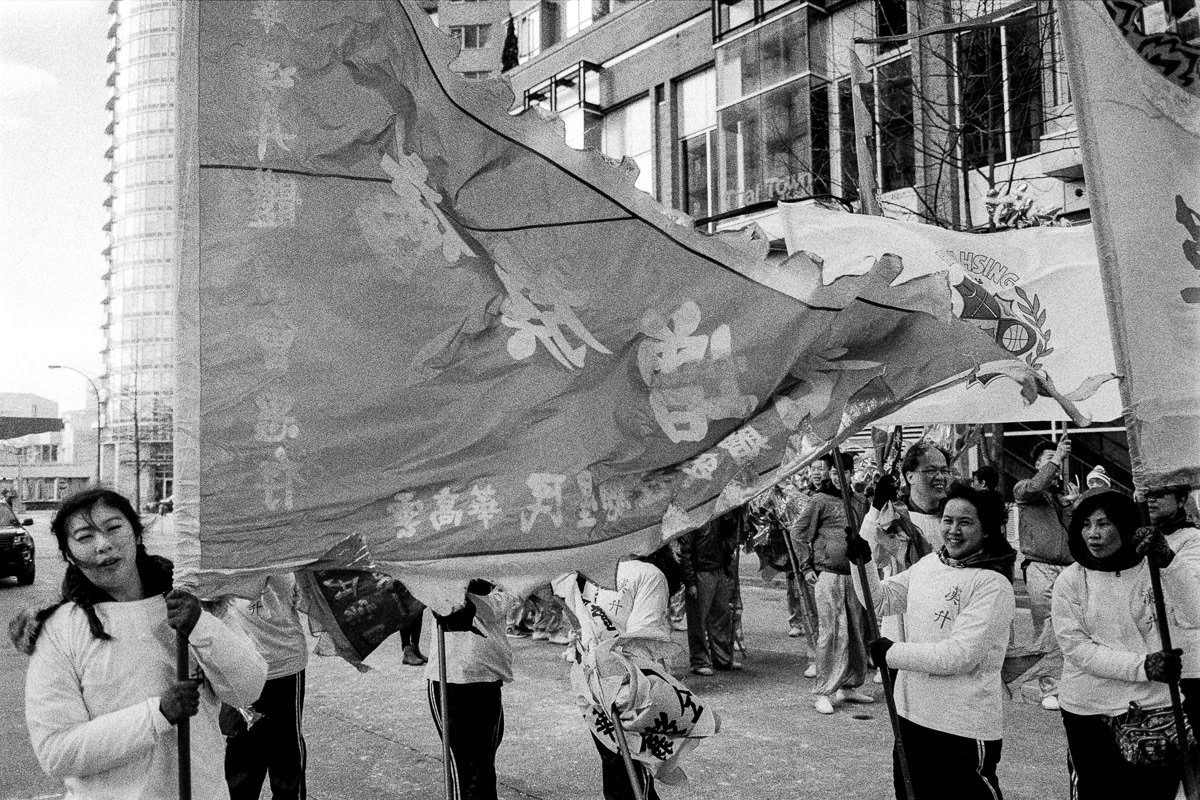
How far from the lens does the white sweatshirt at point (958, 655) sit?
387 centimetres

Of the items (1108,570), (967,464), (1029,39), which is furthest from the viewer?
(967,464)

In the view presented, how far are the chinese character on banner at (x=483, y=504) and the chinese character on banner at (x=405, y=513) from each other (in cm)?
13

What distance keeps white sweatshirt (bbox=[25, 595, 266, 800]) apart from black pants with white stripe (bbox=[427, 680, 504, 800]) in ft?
5.18

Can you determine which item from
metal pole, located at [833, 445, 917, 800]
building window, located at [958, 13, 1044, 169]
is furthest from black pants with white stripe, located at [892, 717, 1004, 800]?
building window, located at [958, 13, 1044, 169]

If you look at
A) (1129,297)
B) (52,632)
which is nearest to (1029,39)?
(1129,297)

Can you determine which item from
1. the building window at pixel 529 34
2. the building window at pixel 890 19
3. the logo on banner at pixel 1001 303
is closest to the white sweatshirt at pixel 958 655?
the logo on banner at pixel 1001 303

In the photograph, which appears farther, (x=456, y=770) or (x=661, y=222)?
(x=456, y=770)

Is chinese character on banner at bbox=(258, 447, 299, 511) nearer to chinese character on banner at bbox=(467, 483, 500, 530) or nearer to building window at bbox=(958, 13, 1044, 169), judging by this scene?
chinese character on banner at bbox=(467, 483, 500, 530)

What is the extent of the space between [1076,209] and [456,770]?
13.0 m

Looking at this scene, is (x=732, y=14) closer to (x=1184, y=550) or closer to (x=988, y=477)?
(x=988, y=477)

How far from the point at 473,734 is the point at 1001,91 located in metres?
12.5

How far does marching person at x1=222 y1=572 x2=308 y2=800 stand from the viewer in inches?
181

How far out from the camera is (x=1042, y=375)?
277cm

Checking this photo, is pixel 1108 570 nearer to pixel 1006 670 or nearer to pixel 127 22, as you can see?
pixel 1006 670
